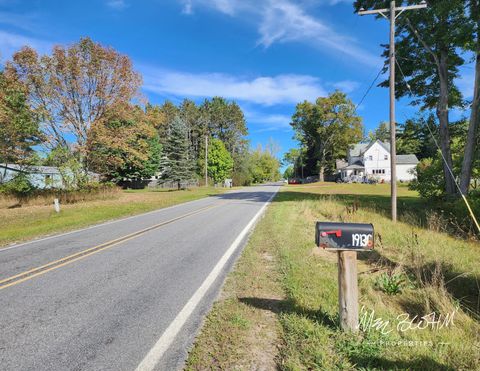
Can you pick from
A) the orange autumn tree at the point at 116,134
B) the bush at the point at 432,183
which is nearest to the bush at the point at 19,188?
the orange autumn tree at the point at 116,134

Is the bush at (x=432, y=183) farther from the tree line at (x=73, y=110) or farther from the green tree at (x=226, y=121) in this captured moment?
the green tree at (x=226, y=121)

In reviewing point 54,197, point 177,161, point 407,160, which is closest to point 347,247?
point 54,197

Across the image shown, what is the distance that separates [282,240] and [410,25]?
13.7m

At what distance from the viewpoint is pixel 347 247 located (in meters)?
3.14

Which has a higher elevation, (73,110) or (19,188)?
(73,110)

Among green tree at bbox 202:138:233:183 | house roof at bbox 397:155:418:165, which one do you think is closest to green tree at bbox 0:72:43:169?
green tree at bbox 202:138:233:183

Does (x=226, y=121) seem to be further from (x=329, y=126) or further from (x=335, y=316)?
(x=335, y=316)

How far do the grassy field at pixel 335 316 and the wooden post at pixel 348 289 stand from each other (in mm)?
142

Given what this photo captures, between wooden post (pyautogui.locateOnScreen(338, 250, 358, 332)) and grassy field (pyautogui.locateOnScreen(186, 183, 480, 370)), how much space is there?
0.47ft

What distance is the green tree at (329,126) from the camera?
54969 millimetres

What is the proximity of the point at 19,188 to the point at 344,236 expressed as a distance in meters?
26.4

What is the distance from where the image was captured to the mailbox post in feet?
10.3

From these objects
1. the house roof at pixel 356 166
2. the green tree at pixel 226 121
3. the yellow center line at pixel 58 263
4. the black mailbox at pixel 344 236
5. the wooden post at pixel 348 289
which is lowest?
the yellow center line at pixel 58 263

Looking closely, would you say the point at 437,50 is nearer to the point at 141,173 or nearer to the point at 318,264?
the point at 318,264
